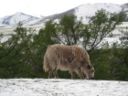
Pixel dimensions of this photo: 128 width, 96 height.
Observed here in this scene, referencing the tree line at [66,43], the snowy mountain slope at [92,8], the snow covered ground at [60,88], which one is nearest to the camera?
the snow covered ground at [60,88]

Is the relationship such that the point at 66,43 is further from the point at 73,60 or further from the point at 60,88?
the point at 60,88

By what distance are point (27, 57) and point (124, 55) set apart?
8.14m

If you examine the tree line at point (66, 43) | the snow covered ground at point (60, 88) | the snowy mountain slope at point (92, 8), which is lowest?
the snowy mountain slope at point (92, 8)

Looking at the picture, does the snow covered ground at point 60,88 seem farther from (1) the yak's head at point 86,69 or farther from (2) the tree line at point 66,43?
(2) the tree line at point 66,43

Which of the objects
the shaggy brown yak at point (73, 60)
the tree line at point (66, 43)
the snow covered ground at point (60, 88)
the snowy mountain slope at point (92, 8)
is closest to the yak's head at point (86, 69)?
the shaggy brown yak at point (73, 60)

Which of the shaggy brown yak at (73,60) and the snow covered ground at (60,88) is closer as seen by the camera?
the snow covered ground at (60,88)

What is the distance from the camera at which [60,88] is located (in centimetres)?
1277

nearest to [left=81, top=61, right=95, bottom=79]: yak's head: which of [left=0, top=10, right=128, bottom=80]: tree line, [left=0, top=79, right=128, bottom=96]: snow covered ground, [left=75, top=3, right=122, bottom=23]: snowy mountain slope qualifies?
[left=0, top=79, right=128, bottom=96]: snow covered ground

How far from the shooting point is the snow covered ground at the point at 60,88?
464 inches

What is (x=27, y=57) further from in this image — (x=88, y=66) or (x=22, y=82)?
(x=22, y=82)

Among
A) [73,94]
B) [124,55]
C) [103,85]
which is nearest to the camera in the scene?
[73,94]

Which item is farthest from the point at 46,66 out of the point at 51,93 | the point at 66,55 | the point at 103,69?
the point at 103,69

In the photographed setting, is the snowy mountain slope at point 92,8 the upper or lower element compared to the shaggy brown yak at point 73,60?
lower

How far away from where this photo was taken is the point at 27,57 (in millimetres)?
33656
